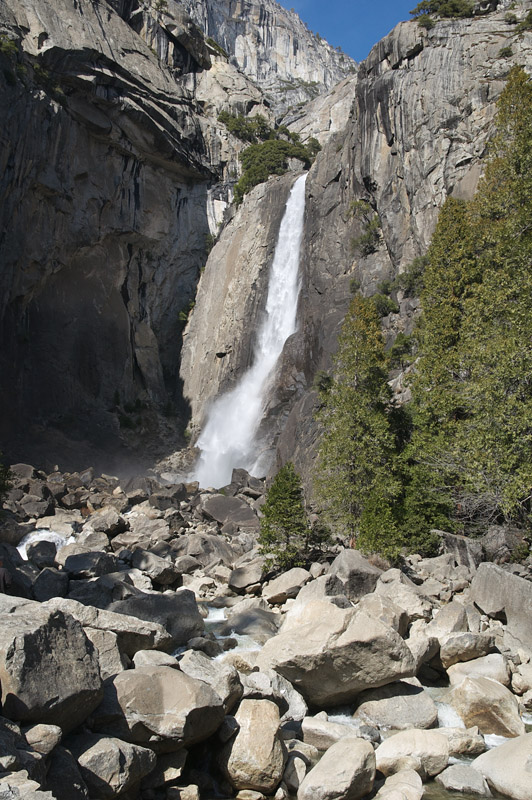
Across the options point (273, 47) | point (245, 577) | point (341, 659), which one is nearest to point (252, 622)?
point (245, 577)

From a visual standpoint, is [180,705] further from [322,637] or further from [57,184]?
[57,184]

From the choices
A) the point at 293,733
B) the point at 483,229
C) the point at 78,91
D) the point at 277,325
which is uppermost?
the point at 78,91

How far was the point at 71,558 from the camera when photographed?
14.4m

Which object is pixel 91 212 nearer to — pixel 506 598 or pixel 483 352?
pixel 483 352

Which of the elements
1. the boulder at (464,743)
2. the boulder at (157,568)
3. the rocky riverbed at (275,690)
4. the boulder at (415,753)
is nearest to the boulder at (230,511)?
the boulder at (157,568)

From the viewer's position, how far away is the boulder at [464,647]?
29.5ft

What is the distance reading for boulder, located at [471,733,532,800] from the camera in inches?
238

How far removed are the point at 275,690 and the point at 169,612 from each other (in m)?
3.14

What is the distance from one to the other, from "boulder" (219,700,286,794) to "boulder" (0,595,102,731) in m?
1.70

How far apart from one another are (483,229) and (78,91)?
33.6 metres

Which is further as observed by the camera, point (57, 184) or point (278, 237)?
point (278, 237)

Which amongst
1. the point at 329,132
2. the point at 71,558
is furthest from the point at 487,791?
the point at 329,132

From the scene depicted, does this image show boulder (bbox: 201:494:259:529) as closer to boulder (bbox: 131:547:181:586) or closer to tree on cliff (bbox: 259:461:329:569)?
tree on cliff (bbox: 259:461:329:569)

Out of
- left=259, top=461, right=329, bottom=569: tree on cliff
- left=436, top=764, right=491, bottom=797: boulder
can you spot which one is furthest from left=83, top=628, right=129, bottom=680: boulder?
left=259, top=461, right=329, bottom=569: tree on cliff
